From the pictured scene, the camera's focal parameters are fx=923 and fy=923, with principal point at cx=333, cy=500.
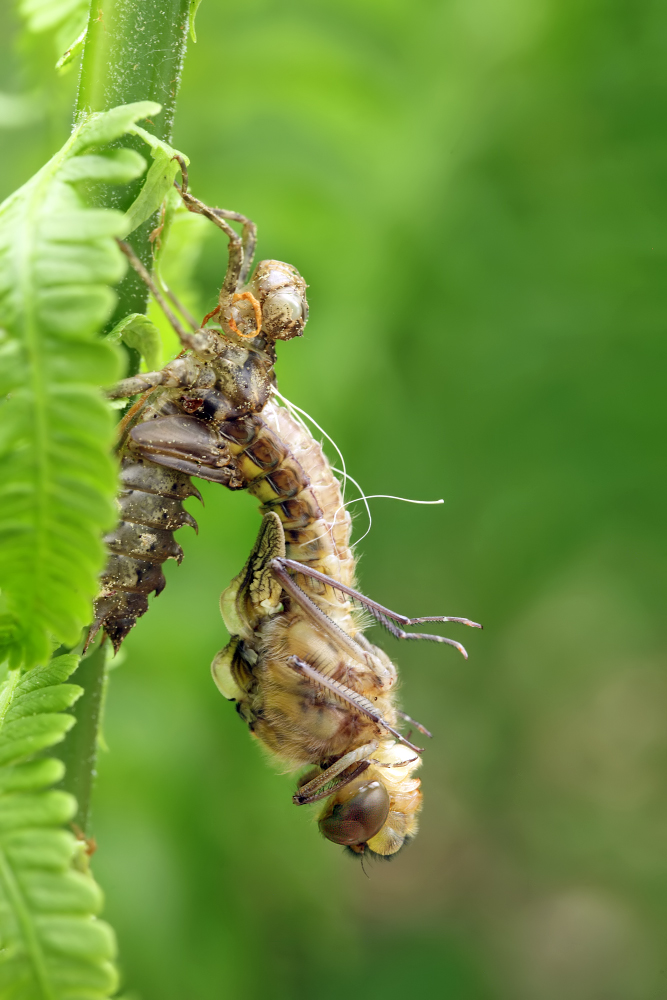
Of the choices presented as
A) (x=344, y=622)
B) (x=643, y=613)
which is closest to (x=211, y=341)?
(x=344, y=622)

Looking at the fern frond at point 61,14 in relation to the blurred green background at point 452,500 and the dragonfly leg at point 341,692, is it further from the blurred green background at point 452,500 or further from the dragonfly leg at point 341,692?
the dragonfly leg at point 341,692

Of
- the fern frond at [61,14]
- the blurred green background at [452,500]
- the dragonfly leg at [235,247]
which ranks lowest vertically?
the blurred green background at [452,500]

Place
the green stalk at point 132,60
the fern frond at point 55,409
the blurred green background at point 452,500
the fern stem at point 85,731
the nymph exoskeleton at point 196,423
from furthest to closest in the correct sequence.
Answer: the blurred green background at point 452,500, the nymph exoskeleton at point 196,423, the fern stem at point 85,731, the green stalk at point 132,60, the fern frond at point 55,409

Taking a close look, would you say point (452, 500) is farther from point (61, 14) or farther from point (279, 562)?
point (61, 14)

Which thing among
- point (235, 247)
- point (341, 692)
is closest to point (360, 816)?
point (341, 692)

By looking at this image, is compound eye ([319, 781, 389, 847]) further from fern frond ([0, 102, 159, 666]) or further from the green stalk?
the green stalk

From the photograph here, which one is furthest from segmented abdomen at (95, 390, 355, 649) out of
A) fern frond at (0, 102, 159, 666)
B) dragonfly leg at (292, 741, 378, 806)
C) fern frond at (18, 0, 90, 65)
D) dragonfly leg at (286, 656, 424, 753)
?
fern frond at (18, 0, 90, 65)

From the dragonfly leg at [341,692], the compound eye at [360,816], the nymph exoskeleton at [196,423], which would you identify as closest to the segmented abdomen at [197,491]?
the nymph exoskeleton at [196,423]

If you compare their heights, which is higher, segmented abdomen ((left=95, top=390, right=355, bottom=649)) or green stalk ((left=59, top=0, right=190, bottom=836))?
green stalk ((left=59, top=0, right=190, bottom=836))
